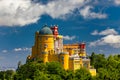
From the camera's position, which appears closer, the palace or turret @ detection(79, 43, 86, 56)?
the palace

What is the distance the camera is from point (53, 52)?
91.8 m

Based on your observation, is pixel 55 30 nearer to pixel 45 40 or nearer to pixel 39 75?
pixel 45 40

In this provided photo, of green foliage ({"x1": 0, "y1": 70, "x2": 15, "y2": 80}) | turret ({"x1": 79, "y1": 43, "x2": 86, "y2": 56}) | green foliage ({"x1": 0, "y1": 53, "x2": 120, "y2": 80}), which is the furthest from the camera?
turret ({"x1": 79, "y1": 43, "x2": 86, "y2": 56})

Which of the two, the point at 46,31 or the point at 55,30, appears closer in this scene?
the point at 46,31

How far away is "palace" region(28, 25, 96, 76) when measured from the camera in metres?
89.5

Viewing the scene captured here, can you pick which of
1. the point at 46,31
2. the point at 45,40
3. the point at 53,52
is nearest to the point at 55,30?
the point at 46,31

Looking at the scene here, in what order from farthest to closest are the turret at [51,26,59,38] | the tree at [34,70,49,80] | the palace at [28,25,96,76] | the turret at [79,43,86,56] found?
1. the turret at [79,43,86,56]
2. the turret at [51,26,59,38]
3. the palace at [28,25,96,76]
4. the tree at [34,70,49,80]

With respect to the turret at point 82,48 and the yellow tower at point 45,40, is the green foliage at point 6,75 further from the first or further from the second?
the turret at point 82,48

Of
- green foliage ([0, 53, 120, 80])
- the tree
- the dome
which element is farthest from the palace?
the tree

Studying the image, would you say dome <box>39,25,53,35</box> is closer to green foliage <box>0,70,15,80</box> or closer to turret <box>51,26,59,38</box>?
turret <box>51,26,59,38</box>

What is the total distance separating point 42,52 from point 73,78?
42.0 feet

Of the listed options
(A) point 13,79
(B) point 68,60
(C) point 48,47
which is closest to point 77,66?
(B) point 68,60

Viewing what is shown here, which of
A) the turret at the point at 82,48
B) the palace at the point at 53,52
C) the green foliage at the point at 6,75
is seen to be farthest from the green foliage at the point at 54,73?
the turret at the point at 82,48

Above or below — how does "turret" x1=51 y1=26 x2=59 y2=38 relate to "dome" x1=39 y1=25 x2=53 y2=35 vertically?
above
